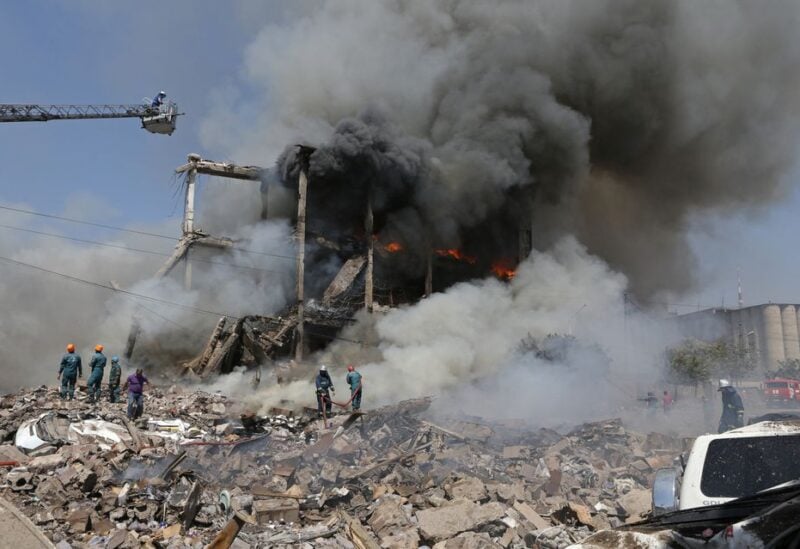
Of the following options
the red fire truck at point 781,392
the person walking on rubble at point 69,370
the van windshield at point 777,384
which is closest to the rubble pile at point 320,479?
the person walking on rubble at point 69,370

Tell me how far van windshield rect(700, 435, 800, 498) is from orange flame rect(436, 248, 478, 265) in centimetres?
2297

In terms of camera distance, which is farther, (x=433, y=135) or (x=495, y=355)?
(x=433, y=135)

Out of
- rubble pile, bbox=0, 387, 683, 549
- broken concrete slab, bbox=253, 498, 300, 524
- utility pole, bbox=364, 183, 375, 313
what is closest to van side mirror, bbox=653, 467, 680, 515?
rubble pile, bbox=0, 387, 683, 549

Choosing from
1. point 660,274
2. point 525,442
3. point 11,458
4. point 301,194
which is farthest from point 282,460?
point 660,274

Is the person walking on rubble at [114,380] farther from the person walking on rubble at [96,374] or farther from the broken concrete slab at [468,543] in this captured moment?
the broken concrete slab at [468,543]

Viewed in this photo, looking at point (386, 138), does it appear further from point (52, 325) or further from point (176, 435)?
point (176, 435)

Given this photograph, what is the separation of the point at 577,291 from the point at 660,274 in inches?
388

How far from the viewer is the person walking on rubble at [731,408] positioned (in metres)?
9.09

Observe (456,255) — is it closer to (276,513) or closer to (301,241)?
(301,241)

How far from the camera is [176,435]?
10.5 m

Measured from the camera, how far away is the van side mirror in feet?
13.4

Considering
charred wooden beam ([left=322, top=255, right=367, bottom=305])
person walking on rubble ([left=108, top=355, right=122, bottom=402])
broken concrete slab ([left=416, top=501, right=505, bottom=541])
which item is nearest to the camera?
broken concrete slab ([left=416, top=501, right=505, bottom=541])

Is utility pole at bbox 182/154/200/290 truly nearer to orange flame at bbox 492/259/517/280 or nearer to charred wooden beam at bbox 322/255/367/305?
charred wooden beam at bbox 322/255/367/305

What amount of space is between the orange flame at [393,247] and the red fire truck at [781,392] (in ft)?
50.4
